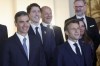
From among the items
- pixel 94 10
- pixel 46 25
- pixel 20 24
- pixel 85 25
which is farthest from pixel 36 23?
pixel 94 10

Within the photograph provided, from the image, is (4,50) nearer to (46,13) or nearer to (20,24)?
(20,24)

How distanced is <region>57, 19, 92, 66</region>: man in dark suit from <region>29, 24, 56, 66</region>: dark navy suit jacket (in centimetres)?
32

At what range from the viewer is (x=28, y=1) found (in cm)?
496

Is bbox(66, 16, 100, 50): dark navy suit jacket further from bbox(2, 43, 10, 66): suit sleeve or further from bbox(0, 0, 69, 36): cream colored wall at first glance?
bbox(0, 0, 69, 36): cream colored wall

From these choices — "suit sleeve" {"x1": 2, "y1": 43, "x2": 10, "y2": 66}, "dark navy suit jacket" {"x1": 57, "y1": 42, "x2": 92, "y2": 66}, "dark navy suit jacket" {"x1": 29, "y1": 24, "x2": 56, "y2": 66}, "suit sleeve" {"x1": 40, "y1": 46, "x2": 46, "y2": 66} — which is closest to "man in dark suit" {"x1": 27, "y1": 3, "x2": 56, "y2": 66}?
"dark navy suit jacket" {"x1": 29, "y1": 24, "x2": 56, "y2": 66}

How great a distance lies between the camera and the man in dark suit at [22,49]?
265cm

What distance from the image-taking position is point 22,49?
268 centimetres

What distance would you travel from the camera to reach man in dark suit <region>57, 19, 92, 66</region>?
107 inches

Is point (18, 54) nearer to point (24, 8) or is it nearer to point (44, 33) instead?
point (44, 33)

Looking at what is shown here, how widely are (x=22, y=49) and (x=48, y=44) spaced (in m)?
0.47

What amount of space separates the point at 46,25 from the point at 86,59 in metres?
0.66

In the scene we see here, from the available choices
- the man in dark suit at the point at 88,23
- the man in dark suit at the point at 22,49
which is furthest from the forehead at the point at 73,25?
the man in dark suit at the point at 88,23

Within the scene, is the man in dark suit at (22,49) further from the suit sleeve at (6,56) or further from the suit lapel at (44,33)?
the suit lapel at (44,33)

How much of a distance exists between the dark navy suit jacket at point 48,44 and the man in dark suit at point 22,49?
252mm
